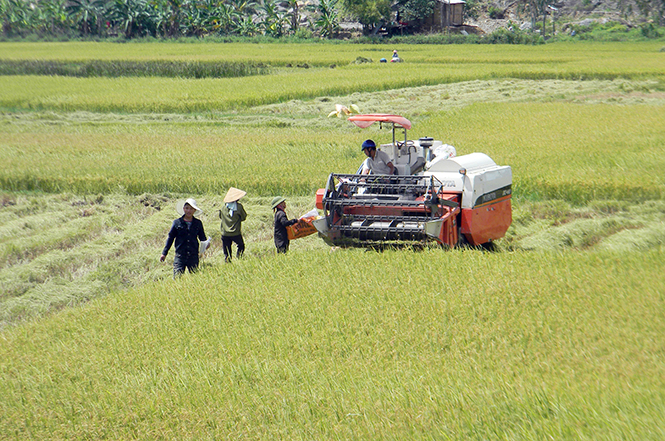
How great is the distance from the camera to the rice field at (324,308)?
4316 millimetres

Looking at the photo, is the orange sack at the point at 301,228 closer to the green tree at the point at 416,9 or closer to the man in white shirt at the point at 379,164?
the man in white shirt at the point at 379,164

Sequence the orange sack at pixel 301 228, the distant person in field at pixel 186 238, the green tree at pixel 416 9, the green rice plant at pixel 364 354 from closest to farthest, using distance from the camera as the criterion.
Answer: the green rice plant at pixel 364 354 → the distant person in field at pixel 186 238 → the orange sack at pixel 301 228 → the green tree at pixel 416 9

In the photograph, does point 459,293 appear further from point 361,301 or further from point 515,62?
point 515,62

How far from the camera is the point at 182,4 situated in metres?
74.9

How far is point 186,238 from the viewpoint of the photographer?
27.4 feet

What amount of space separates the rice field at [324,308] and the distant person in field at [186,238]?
0.22 metres

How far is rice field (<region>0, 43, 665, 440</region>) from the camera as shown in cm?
432

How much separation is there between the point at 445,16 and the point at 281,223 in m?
64.6

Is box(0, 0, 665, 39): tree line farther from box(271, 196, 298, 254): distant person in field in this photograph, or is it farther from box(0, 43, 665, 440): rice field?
box(271, 196, 298, 254): distant person in field

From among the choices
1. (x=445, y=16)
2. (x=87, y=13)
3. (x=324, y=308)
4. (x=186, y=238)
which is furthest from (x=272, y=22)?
(x=324, y=308)

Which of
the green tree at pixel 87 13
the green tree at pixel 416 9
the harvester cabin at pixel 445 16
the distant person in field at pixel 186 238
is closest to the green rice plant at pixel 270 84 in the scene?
the distant person in field at pixel 186 238

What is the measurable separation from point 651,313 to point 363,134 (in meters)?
13.8

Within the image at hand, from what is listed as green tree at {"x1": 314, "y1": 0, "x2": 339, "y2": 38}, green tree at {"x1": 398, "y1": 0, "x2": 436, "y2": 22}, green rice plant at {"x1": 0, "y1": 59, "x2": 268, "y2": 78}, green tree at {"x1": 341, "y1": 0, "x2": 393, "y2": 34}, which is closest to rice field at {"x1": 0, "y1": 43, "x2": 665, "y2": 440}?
green rice plant at {"x1": 0, "y1": 59, "x2": 268, "y2": 78}

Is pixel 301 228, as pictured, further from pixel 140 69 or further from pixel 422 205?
pixel 140 69
